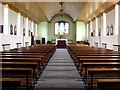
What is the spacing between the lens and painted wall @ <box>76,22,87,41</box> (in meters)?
36.5

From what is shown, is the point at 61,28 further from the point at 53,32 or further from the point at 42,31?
the point at 42,31

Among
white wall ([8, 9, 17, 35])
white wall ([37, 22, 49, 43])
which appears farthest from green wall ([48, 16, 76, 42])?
white wall ([8, 9, 17, 35])

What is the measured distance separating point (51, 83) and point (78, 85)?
77cm

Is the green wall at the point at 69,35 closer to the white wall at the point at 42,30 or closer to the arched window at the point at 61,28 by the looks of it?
the white wall at the point at 42,30

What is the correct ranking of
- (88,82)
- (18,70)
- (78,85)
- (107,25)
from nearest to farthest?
1. (18,70)
2. (88,82)
3. (78,85)
4. (107,25)

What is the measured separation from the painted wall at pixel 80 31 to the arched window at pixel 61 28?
1.64m

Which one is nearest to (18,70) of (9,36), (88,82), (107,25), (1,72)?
(1,72)

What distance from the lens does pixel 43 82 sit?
7676 millimetres

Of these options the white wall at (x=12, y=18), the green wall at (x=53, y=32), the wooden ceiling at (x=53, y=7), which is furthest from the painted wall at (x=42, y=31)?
the white wall at (x=12, y=18)

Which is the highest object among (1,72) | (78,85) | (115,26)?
(115,26)

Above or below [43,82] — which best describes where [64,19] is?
above

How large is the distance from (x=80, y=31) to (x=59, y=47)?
17.4 ft

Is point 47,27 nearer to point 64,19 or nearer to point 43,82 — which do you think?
point 64,19

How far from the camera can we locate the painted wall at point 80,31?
36537mm
